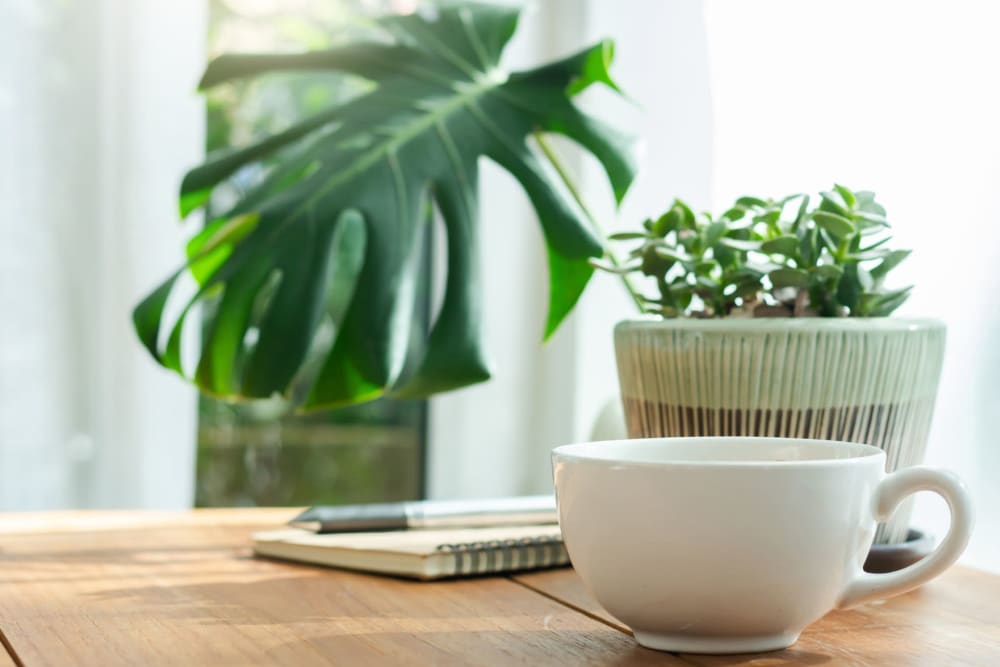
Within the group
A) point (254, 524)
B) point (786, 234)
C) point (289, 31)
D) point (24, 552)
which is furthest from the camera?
point (289, 31)

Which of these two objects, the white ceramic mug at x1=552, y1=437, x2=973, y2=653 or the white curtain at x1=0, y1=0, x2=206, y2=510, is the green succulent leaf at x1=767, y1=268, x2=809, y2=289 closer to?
the white ceramic mug at x1=552, y1=437, x2=973, y2=653

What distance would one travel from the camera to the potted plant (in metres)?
0.63

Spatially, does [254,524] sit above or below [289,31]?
below

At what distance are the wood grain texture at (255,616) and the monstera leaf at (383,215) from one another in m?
0.18

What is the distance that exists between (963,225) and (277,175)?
57 cm

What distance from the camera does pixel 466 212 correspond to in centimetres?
96

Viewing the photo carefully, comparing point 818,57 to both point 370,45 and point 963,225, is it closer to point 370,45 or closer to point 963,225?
point 963,225

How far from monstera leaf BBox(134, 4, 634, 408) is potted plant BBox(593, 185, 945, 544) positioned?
19 centimetres

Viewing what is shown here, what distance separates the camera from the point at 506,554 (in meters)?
0.70

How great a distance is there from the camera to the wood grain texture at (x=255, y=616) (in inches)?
20.0

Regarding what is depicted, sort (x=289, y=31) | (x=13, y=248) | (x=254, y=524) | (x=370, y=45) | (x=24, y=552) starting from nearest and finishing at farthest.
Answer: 1. (x=24, y=552)
2. (x=254, y=524)
3. (x=370, y=45)
4. (x=13, y=248)
5. (x=289, y=31)

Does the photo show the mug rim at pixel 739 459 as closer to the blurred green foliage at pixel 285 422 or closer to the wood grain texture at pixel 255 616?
the wood grain texture at pixel 255 616

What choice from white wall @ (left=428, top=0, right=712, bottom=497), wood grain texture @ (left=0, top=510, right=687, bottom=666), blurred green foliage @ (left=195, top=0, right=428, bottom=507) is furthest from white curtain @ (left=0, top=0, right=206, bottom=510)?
wood grain texture @ (left=0, top=510, right=687, bottom=666)

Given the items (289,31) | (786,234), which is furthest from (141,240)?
(786,234)
